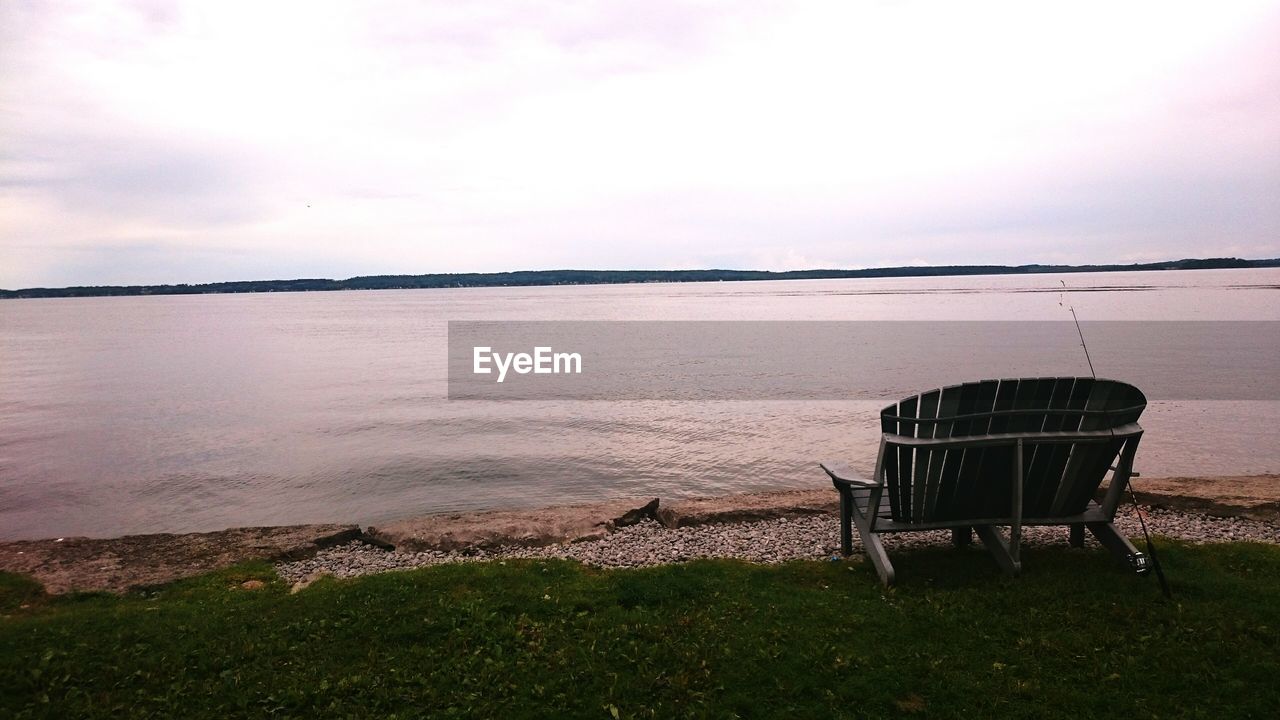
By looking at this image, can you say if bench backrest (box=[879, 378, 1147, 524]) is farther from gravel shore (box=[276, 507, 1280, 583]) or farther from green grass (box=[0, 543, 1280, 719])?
gravel shore (box=[276, 507, 1280, 583])

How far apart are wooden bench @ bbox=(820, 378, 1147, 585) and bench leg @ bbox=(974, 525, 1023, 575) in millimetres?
15

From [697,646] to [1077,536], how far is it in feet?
14.9

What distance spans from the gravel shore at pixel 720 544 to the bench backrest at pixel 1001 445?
1484 mm

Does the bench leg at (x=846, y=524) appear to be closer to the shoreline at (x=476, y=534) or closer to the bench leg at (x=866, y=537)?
the bench leg at (x=866, y=537)

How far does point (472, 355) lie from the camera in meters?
46.6

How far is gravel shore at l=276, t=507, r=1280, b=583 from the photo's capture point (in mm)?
8734

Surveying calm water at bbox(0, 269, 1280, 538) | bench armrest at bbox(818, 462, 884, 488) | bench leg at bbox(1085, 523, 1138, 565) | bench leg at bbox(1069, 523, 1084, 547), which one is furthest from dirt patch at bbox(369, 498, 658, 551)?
bench leg at bbox(1085, 523, 1138, 565)

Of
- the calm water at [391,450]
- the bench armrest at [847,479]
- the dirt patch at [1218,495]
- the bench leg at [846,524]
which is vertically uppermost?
the bench armrest at [847,479]

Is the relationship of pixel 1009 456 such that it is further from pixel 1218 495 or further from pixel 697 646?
pixel 1218 495

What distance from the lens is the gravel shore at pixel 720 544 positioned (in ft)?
28.7

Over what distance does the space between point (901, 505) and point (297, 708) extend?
531cm

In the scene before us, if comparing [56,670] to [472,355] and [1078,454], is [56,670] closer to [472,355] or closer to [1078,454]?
[1078,454]

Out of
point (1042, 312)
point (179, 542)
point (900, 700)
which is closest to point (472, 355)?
point (179, 542)

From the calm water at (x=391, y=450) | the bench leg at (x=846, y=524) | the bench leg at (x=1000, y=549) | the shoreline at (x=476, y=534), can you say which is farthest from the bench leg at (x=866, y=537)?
the calm water at (x=391, y=450)
